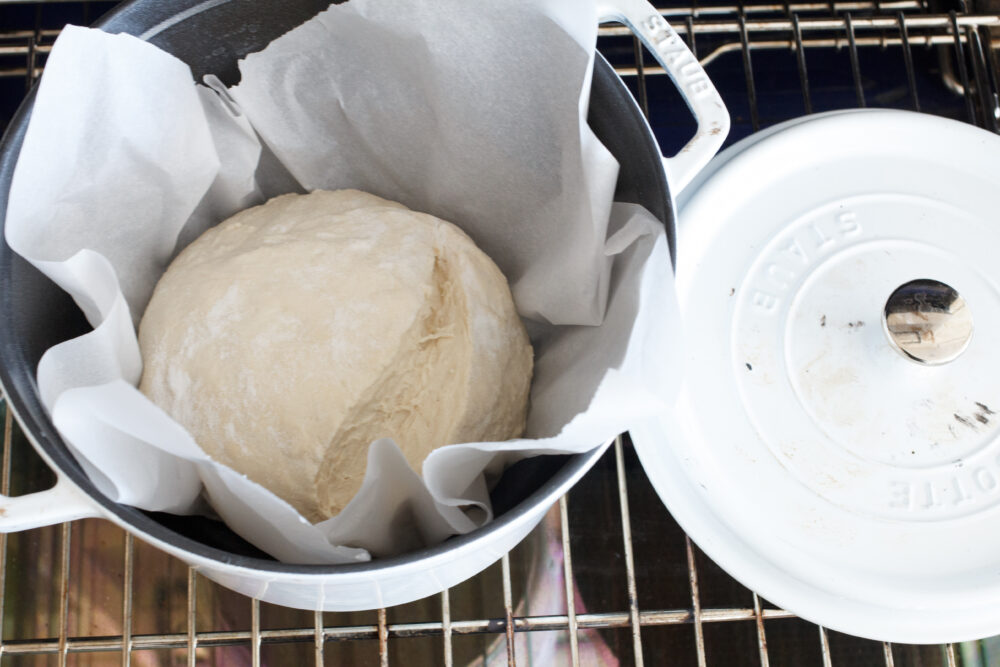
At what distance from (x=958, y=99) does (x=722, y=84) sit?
0.24 m

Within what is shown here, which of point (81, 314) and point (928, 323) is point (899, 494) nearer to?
point (928, 323)

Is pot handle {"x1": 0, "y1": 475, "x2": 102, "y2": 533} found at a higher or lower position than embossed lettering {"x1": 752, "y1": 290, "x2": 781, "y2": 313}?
lower


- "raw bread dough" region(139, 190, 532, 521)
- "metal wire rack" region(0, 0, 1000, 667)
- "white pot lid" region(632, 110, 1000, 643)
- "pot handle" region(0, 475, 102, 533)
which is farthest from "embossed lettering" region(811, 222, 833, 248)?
"pot handle" region(0, 475, 102, 533)

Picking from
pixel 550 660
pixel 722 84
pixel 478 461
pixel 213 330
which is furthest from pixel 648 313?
pixel 722 84

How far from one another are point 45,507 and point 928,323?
540mm

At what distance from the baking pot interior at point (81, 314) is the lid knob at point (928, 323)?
7.8 inches

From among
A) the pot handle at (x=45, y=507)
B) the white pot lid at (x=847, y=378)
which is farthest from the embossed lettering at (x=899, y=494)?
the pot handle at (x=45, y=507)

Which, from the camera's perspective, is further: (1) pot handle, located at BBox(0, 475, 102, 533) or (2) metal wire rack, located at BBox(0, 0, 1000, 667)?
(2) metal wire rack, located at BBox(0, 0, 1000, 667)

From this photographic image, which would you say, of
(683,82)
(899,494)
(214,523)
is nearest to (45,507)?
(214,523)

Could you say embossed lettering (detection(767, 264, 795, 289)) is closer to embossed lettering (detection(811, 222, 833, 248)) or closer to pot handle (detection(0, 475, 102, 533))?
embossed lettering (detection(811, 222, 833, 248))

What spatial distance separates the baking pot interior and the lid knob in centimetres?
20

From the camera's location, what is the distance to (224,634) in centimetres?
63

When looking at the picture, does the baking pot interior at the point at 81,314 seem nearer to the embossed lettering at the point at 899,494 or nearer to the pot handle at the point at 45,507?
the pot handle at the point at 45,507

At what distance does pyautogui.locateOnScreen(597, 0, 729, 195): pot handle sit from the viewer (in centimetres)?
51
